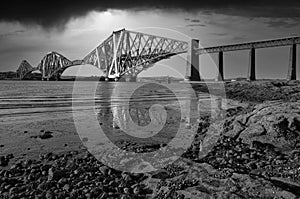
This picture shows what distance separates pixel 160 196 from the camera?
13.2 feet

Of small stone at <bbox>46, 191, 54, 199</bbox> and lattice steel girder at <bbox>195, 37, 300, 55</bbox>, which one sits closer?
Result: small stone at <bbox>46, 191, 54, 199</bbox>

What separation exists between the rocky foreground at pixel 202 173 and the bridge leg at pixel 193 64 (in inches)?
2391

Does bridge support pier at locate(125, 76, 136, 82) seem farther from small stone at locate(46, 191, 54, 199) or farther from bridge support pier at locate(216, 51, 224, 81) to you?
small stone at locate(46, 191, 54, 199)

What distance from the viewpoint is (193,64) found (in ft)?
235

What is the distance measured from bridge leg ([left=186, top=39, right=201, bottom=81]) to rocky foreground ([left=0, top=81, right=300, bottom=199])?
60743 millimetres

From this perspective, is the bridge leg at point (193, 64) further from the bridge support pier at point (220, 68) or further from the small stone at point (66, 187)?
the small stone at point (66, 187)

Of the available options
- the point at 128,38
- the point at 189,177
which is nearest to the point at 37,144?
the point at 189,177

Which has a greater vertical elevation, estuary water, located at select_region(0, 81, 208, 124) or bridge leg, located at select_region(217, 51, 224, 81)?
bridge leg, located at select_region(217, 51, 224, 81)

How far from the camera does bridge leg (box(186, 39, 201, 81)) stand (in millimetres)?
69906

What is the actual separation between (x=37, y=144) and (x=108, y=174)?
14.2ft

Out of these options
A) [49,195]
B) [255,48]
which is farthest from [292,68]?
[49,195]

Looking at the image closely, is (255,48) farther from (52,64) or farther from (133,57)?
(52,64)

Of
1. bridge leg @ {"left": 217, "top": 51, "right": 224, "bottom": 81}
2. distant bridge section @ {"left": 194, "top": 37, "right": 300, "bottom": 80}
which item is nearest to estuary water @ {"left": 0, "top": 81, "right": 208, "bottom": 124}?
distant bridge section @ {"left": 194, "top": 37, "right": 300, "bottom": 80}

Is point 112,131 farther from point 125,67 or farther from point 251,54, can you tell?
point 125,67
